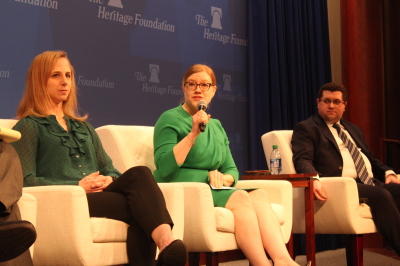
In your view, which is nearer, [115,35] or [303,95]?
[115,35]

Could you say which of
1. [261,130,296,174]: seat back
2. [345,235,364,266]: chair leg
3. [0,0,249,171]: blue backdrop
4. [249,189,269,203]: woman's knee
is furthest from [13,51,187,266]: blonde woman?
[345,235,364,266]: chair leg

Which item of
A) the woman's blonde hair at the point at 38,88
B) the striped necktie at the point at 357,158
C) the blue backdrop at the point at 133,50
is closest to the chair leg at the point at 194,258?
the woman's blonde hair at the point at 38,88

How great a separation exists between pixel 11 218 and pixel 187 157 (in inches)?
49.8

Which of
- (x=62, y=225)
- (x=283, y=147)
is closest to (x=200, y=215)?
(x=62, y=225)

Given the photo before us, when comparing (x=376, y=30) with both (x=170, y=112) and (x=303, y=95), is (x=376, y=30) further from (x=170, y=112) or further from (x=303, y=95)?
(x=170, y=112)

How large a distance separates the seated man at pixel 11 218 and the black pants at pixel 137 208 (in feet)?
1.45

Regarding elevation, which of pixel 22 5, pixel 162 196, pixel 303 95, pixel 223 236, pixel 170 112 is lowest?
pixel 223 236

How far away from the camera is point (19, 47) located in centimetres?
370

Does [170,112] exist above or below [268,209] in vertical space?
above

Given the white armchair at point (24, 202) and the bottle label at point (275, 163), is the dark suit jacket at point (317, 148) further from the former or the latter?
the white armchair at point (24, 202)

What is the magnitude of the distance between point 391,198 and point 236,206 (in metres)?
1.32

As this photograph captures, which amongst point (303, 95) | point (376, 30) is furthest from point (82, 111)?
point (376, 30)

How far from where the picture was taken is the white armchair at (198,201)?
9.42 ft

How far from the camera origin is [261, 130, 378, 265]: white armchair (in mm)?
3703
